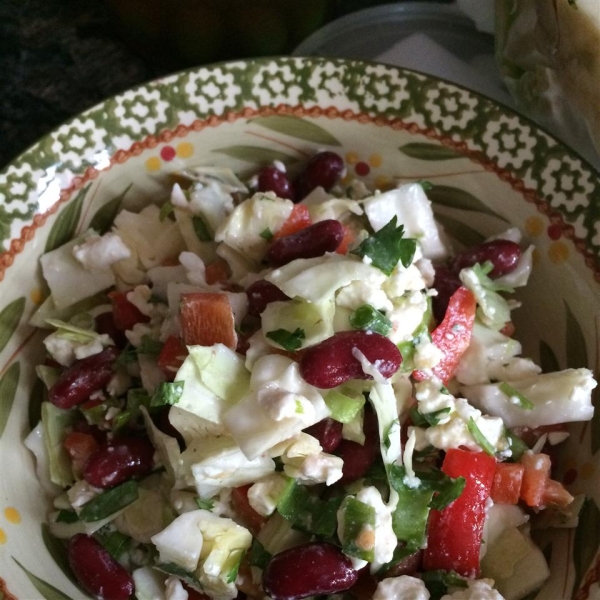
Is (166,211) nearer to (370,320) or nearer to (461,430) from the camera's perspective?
(370,320)

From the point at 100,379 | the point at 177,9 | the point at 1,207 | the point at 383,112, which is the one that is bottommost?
the point at 100,379

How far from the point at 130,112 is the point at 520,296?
0.86m

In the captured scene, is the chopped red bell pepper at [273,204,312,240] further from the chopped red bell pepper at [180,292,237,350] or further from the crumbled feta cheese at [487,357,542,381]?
the crumbled feta cheese at [487,357,542,381]

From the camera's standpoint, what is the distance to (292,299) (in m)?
1.14

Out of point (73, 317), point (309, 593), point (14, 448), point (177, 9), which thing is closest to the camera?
point (309, 593)

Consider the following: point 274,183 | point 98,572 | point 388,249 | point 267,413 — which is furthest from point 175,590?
point 274,183

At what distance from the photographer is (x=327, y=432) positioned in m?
1.13

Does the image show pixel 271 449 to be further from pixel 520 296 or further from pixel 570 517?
pixel 520 296

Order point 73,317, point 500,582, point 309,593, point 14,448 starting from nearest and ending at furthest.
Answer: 1. point 309,593
2. point 500,582
3. point 14,448
4. point 73,317

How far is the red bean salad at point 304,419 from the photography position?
42.2 inches

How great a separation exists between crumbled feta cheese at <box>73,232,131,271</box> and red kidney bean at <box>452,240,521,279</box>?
666 mm

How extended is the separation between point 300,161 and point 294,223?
0.23m

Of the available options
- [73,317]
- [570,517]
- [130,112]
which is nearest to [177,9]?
[130,112]

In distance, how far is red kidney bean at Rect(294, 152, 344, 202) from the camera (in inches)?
55.2
